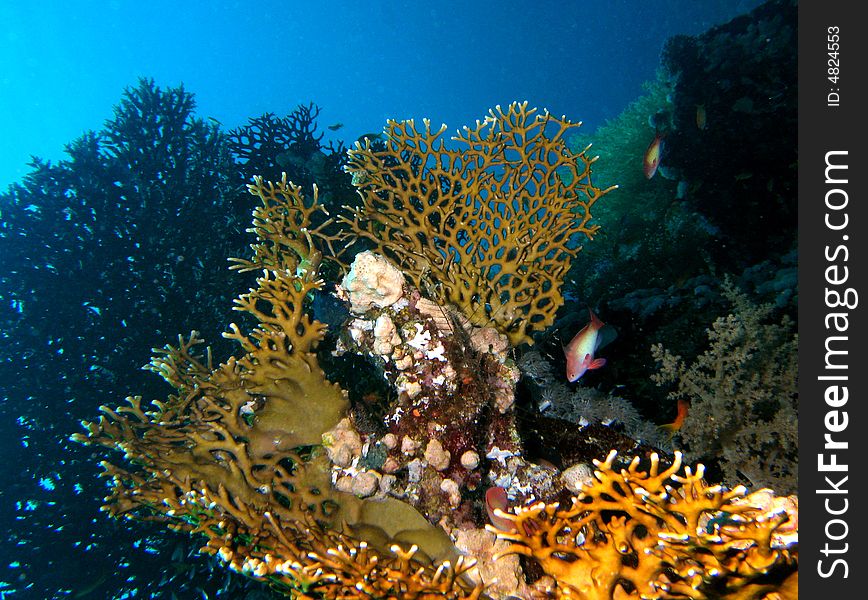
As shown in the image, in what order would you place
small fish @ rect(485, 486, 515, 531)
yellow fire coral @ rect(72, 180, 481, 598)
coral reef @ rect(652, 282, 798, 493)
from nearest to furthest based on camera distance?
1. small fish @ rect(485, 486, 515, 531)
2. yellow fire coral @ rect(72, 180, 481, 598)
3. coral reef @ rect(652, 282, 798, 493)

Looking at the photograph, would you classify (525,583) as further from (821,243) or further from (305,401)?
(821,243)

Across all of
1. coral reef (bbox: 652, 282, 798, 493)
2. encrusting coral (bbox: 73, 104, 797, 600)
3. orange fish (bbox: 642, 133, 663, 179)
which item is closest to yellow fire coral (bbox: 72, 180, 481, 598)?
encrusting coral (bbox: 73, 104, 797, 600)

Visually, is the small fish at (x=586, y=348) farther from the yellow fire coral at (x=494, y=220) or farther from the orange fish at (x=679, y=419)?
the orange fish at (x=679, y=419)

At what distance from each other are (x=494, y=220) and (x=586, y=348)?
155 centimetres

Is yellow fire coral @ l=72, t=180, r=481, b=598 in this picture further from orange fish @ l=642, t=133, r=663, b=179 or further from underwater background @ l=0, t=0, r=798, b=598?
orange fish @ l=642, t=133, r=663, b=179

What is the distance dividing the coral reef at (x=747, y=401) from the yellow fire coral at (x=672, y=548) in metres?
1.48

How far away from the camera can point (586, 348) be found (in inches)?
121

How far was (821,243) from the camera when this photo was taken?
2096 mm

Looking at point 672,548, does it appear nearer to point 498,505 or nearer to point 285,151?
point 498,505

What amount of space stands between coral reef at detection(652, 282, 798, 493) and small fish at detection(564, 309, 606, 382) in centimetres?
136

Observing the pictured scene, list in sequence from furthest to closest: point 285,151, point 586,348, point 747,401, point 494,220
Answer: point 285,151 → point 494,220 → point 747,401 → point 586,348

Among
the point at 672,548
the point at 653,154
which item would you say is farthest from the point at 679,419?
the point at 653,154

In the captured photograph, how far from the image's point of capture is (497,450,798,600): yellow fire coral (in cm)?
173

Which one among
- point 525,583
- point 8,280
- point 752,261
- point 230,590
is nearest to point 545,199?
point 525,583
